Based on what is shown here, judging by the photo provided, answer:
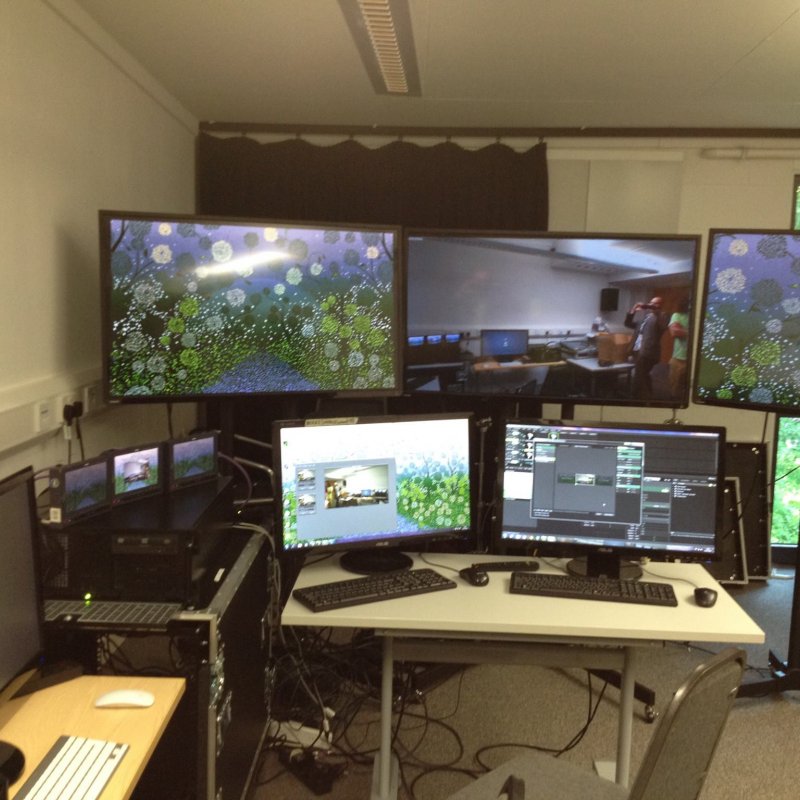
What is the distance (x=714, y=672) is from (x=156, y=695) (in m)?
1.13

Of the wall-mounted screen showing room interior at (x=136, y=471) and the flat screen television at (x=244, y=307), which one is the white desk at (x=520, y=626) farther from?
the flat screen television at (x=244, y=307)

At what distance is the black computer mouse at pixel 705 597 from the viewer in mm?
1976

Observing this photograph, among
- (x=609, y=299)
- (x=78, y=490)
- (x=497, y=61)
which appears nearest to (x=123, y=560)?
(x=78, y=490)

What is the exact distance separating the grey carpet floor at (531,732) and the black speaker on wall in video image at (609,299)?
152 cm

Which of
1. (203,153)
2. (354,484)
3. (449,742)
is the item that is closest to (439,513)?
(354,484)

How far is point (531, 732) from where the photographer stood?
2.58m

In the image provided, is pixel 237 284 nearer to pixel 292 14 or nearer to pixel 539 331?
pixel 292 14

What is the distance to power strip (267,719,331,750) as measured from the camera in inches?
95.3

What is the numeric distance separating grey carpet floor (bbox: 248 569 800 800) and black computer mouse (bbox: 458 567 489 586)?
2.40 ft

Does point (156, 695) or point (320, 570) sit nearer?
point (156, 695)

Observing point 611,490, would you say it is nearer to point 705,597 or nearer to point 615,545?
point 615,545

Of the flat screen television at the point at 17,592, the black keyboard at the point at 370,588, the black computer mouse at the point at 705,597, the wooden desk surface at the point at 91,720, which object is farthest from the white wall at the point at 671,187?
the flat screen television at the point at 17,592

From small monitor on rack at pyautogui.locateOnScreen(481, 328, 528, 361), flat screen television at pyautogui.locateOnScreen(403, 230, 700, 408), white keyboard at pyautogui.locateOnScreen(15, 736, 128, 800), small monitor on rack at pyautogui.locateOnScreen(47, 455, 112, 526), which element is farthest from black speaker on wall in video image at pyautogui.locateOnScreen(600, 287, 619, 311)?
white keyboard at pyautogui.locateOnScreen(15, 736, 128, 800)

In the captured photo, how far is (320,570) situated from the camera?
2148 mm
